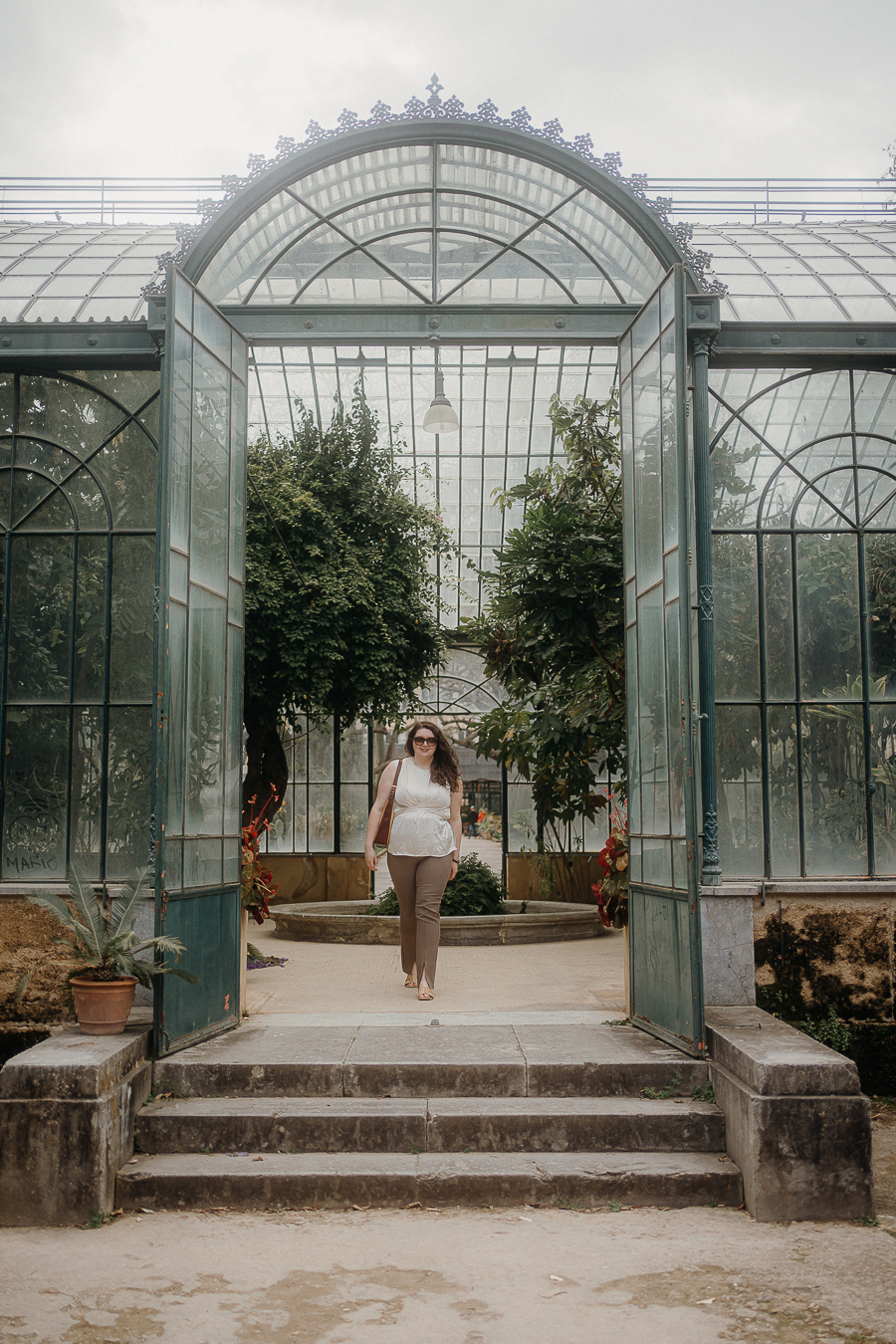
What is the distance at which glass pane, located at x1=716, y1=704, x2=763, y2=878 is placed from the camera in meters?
5.77

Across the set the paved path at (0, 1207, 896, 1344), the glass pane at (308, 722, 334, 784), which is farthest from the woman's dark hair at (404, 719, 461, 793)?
the glass pane at (308, 722, 334, 784)

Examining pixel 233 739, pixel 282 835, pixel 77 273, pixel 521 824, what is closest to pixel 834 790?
pixel 233 739

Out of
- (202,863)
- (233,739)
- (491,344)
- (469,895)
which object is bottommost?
(469,895)

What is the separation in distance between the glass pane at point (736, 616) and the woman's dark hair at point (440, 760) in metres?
1.67

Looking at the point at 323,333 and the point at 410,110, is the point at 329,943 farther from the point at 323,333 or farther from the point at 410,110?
the point at 410,110

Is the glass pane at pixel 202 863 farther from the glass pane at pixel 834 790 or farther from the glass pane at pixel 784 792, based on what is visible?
the glass pane at pixel 834 790

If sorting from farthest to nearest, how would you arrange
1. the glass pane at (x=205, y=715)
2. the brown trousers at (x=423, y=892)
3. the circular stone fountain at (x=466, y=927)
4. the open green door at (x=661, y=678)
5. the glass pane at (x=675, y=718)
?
the circular stone fountain at (x=466, y=927) → the brown trousers at (x=423, y=892) → the glass pane at (x=205, y=715) → the glass pane at (x=675, y=718) → the open green door at (x=661, y=678)

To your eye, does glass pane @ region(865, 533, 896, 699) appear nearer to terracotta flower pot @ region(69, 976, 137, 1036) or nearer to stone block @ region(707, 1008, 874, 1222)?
stone block @ region(707, 1008, 874, 1222)

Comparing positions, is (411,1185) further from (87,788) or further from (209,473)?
(209,473)

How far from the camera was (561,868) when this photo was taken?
1423 cm

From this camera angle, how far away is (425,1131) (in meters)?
4.25

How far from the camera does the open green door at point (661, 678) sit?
15.9 feet

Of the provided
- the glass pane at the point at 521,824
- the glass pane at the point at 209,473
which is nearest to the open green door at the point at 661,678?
the glass pane at the point at 209,473

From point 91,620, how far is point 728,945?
13.0ft
